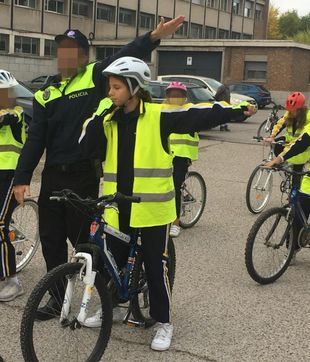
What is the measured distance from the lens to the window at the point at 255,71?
38.5 m

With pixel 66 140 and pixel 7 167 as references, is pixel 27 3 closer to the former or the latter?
pixel 7 167

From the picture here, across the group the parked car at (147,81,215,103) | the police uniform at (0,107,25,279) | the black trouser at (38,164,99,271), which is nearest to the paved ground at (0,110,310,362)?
the police uniform at (0,107,25,279)

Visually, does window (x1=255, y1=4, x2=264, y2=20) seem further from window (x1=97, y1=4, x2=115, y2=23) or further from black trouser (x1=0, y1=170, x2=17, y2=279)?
black trouser (x1=0, y1=170, x2=17, y2=279)

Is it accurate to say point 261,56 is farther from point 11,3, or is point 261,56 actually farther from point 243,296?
point 243,296

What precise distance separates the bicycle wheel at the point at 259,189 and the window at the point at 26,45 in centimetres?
3341

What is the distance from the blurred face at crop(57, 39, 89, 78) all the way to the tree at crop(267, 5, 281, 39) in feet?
242

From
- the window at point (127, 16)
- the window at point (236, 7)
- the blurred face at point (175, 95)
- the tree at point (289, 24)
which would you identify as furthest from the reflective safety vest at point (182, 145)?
the tree at point (289, 24)

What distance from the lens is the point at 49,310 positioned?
3.27m

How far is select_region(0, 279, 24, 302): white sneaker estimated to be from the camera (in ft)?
Answer: 14.1

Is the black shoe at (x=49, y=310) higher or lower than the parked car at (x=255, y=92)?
lower

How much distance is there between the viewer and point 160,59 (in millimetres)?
41094

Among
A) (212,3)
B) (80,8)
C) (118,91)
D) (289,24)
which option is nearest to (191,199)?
(118,91)

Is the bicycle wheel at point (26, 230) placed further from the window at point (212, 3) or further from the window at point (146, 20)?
the window at point (212, 3)

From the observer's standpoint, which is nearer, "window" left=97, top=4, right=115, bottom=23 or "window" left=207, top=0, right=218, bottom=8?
"window" left=97, top=4, right=115, bottom=23
